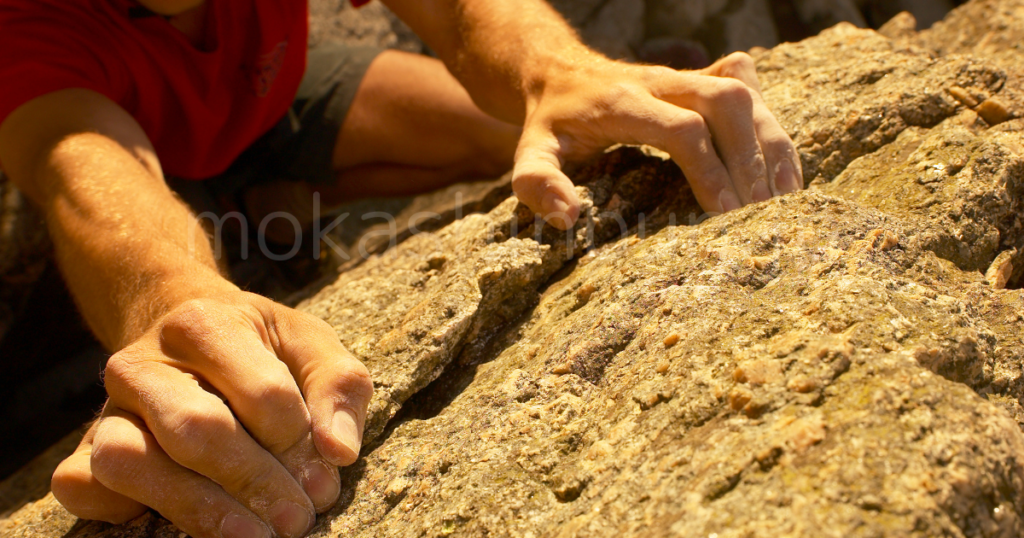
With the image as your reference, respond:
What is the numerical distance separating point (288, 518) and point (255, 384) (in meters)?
0.20

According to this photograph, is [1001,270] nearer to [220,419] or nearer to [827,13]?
[220,419]

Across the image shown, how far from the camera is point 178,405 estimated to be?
0.91m

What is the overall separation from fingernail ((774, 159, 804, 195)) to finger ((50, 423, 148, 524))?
121 centimetres

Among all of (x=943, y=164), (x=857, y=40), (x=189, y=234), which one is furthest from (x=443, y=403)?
(x=857, y=40)

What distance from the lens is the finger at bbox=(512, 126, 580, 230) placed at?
130 centimetres

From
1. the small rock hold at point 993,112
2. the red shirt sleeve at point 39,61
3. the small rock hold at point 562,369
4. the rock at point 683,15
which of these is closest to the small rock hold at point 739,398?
the small rock hold at point 562,369

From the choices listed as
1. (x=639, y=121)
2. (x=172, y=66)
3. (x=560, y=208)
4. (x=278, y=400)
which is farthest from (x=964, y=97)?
(x=172, y=66)

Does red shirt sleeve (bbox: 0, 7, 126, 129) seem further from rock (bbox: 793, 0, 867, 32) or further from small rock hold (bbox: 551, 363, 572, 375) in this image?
rock (bbox: 793, 0, 867, 32)

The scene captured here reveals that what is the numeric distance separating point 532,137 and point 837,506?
0.96 m

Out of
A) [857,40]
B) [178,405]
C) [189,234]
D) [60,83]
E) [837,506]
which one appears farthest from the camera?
[857,40]

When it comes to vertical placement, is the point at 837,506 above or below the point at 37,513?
above

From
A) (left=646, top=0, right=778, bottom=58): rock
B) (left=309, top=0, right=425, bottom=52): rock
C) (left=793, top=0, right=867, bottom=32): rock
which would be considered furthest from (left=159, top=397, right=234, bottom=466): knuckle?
(left=793, top=0, right=867, bottom=32): rock

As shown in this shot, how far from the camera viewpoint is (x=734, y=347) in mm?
903

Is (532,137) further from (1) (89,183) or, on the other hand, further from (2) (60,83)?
(2) (60,83)
